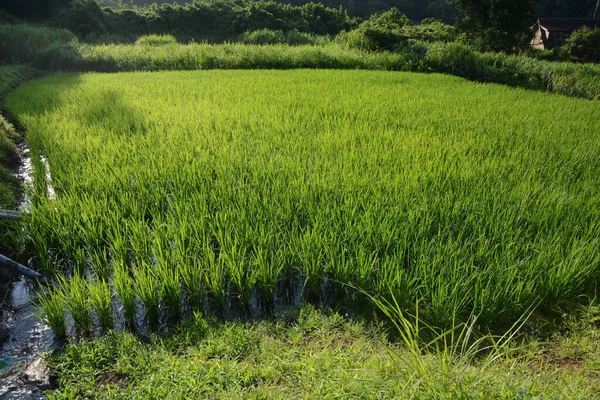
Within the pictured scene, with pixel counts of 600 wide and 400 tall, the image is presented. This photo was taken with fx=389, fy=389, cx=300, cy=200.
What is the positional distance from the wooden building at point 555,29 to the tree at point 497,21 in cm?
659

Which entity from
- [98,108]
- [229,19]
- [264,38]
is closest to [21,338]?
[98,108]

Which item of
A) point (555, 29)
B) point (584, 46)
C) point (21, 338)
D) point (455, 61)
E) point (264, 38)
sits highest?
point (555, 29)

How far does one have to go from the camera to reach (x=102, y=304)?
6.13 ft

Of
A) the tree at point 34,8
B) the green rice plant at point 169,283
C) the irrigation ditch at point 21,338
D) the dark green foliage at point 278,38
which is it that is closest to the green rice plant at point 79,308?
the irrigation ditch at point 21,338

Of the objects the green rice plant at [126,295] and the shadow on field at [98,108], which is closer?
the green rice plant at [126,295]

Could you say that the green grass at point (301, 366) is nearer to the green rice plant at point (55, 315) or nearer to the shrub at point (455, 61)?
the green rice plant at point (55, 315)

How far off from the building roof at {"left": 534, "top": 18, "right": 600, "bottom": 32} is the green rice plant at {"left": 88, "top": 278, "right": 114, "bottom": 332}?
28345 mm

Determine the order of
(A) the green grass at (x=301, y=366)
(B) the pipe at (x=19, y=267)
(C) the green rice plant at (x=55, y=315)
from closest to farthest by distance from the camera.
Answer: (A) the green grass at (x=301, y=366), (C) the green rice plant at (x=55, y=315), (B) the pipe at (x=19, y=267)

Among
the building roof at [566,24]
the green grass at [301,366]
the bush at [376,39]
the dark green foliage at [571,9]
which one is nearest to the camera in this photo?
the green grass at [301,366]

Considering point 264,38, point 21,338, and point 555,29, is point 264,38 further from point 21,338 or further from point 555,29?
point 555,29

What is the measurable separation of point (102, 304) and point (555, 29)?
28645 millimetres

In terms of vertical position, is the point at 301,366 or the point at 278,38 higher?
the point at 278,38

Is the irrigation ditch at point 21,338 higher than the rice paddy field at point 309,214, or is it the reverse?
the rice paddy field at point 309,214

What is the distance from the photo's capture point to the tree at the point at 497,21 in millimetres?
16812
